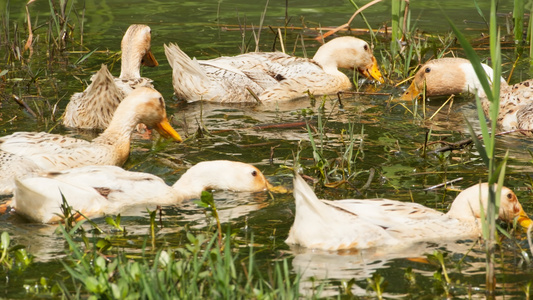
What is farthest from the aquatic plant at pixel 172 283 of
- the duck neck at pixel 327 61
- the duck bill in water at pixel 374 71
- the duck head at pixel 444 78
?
the duck bill in water at pixel 374 71

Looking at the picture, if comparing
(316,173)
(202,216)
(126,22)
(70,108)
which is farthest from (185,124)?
(126,22)

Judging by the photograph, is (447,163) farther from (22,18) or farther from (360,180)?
(22,18)

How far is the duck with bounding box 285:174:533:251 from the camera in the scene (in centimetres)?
515

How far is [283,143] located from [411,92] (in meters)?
2.47

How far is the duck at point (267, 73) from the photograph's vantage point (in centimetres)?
973

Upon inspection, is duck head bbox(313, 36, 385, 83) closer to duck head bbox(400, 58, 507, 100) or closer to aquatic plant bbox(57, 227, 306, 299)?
duck head bbox(400, 58, 507, 100)

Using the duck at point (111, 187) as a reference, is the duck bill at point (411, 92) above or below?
above

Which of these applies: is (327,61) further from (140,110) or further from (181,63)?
(140,110)

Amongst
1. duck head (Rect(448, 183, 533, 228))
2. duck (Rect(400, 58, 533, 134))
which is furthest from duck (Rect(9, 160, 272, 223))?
duck (Rect(400, 58, 533, 134))

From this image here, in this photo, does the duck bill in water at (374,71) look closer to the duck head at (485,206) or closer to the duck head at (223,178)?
the duck head at (223,178)

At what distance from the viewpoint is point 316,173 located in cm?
675

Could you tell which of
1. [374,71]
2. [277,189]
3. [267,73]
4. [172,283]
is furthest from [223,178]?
[374,71]

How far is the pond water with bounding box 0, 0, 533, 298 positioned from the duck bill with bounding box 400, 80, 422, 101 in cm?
24

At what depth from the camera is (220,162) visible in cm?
668
